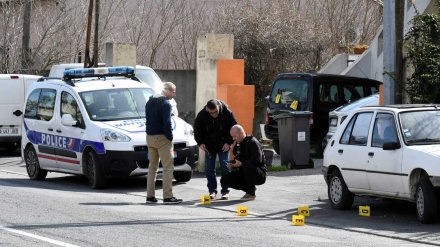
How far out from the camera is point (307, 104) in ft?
77.2

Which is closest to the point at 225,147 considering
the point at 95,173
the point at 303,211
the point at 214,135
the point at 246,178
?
the point at 214,135

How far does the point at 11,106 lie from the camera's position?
89.0ft

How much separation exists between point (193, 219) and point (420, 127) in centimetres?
329

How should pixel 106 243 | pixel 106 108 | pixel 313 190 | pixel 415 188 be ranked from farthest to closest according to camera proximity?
1. pixel 106 108
2. pixel 313 190
3. pixel 415 188
4. pixel 106 243

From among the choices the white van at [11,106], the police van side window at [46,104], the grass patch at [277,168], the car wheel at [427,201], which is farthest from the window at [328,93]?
the car wheel at [427,201]

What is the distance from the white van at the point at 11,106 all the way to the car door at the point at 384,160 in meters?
14.6

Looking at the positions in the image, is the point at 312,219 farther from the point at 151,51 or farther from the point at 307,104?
the point at 151,51

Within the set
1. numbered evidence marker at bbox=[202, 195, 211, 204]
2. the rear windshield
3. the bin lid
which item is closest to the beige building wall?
the rear windshield

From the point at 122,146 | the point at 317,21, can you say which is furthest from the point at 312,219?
the point at 317,21

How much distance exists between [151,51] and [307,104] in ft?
57.7

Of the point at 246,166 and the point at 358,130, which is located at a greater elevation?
the point at 358,130

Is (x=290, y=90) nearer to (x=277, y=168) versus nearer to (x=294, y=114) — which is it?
(x=294, y=114)

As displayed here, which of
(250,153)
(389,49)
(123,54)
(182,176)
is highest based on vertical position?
(123,54)

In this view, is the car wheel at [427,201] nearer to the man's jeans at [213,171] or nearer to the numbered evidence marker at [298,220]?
the numbered evidence marker at [298,220]
